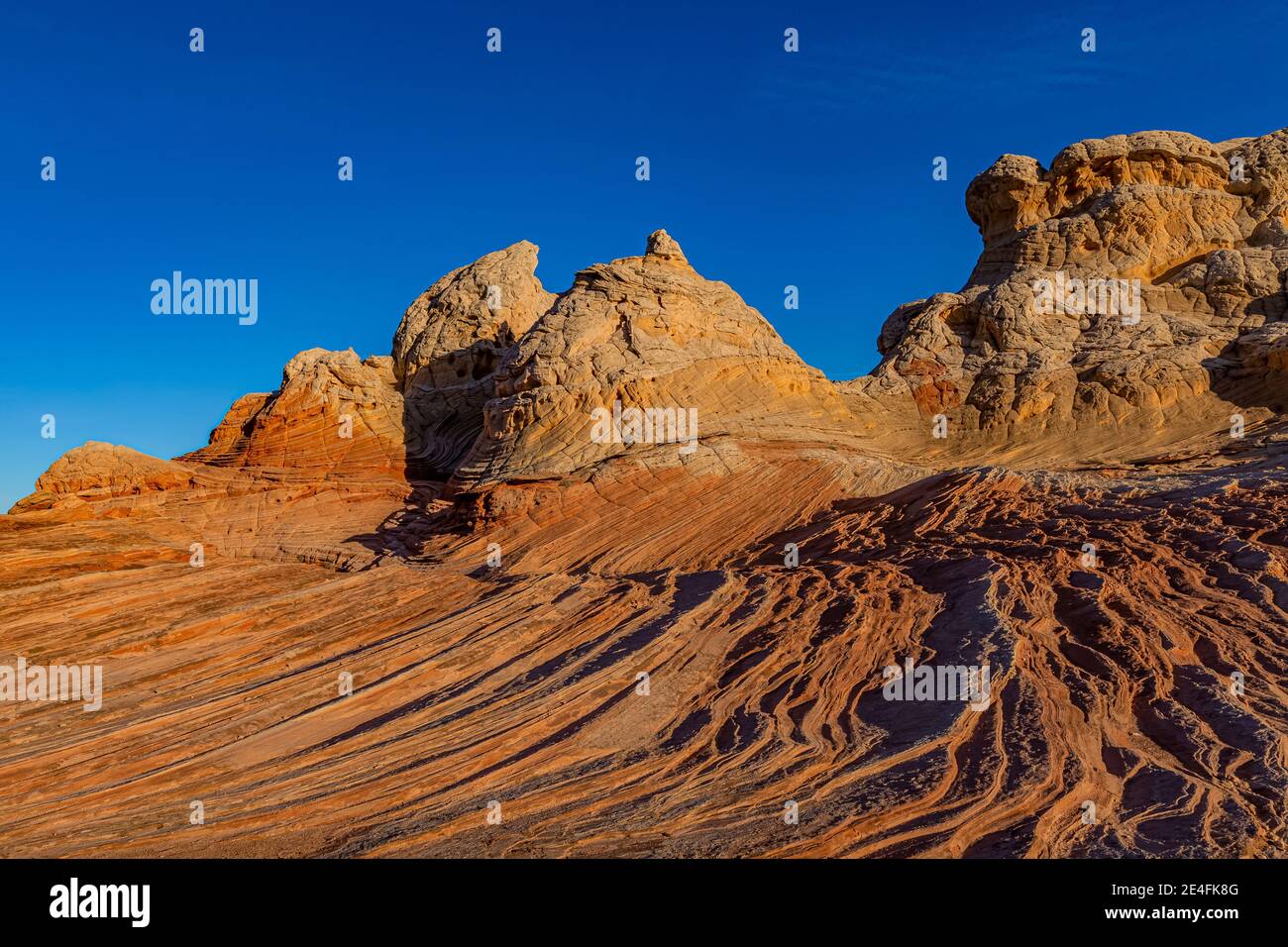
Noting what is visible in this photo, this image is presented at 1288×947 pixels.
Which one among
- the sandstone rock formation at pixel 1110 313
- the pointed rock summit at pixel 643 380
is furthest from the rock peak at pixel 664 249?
the sandstone rock formation at pixel 1110 313

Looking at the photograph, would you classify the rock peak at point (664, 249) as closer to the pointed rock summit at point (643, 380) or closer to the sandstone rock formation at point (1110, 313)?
the pointed rock summit at point (643, 380)

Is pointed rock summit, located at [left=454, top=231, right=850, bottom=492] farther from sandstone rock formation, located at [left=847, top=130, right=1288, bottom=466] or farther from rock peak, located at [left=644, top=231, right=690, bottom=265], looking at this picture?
sandstone rock formation, located at [left=847, top=130, right=1288, bottom=466]

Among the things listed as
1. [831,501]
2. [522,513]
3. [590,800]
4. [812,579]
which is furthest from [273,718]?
[831,501]

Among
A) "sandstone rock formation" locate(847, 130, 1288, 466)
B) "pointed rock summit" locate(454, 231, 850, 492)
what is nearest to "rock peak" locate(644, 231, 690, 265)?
"pointed rock summit" locate(454, 231, 850, 492)

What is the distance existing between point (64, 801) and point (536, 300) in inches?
1047

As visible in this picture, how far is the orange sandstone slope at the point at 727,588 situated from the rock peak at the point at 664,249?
12 centimetres

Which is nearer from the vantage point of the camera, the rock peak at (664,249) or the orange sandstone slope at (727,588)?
the orange sandstone slope at (727,588)

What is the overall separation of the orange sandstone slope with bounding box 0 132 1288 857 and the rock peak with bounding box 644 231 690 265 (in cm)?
12

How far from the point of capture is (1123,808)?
6352mm

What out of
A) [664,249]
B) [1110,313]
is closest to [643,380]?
[664,249]

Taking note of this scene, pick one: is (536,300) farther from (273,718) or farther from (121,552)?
(273,718)

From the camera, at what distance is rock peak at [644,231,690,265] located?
79.8 ft

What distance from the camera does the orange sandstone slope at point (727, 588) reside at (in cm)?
686

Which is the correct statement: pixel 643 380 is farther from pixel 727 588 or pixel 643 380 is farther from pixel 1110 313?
pixel 1110 313
